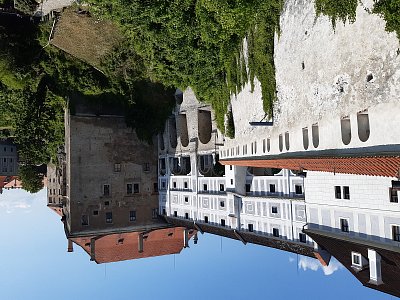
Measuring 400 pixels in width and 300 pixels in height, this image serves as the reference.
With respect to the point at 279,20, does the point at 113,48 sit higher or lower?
higher

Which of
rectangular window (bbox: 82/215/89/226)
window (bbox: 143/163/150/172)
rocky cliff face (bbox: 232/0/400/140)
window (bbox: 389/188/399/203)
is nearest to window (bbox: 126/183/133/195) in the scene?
window (bbox: 143/163/150/172)

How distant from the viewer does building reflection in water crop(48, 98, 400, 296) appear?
17.2 metres

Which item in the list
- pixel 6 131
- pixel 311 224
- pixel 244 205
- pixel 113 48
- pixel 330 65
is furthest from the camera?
pixel 6 131

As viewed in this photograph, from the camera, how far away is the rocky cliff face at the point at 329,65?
9.09 m

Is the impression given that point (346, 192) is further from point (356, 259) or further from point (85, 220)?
point (85, 220)

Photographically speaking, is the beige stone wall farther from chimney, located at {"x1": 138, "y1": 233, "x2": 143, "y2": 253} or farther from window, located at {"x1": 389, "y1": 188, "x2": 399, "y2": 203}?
window, located at {"x1": 389, "y1": 188, "x2": 399, "y2": 203}

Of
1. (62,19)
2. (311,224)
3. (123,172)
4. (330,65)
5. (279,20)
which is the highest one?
(62,19)

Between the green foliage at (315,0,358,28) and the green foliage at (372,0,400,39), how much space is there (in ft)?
4.01

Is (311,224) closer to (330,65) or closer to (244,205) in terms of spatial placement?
(244,205)

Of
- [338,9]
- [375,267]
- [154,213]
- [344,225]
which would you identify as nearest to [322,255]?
[344,225]

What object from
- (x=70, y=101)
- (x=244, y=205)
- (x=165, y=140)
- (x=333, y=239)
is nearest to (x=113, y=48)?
(x=70, y=101)

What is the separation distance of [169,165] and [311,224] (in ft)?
54.2

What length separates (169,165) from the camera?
34.9m

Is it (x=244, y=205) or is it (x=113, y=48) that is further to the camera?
(x=113, y=48)
